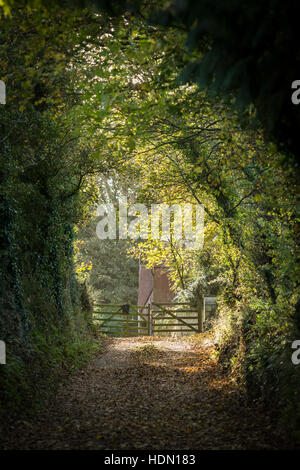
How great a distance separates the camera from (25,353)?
291 inches

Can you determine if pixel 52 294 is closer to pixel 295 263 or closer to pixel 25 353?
pixel 25 353

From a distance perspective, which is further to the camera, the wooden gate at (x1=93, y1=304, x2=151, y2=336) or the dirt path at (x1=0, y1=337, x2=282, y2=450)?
the wooden gate at (x1=93, y1=304, x2=151, y2=336)

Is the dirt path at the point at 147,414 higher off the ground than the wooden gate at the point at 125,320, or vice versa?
the dirt path at the point at 147,414

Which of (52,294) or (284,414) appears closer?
(284,414)

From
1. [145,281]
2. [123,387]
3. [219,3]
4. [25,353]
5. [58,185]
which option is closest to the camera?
[219,3]

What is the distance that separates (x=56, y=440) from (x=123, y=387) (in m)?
3.44

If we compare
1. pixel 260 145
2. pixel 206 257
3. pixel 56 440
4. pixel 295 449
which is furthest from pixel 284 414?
pixel 206 257

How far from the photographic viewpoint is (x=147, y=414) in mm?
6633

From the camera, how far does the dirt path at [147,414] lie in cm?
526

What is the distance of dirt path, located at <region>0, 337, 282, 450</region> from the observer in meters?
5.26

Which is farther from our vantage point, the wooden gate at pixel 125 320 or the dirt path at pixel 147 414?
the wooden gate at pixel 125 320

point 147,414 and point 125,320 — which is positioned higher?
point 147,414

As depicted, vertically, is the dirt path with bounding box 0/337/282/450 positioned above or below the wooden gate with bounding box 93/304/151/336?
above

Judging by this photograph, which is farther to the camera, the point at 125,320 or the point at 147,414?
the point at 125,320
